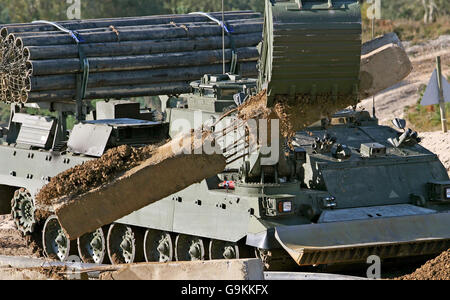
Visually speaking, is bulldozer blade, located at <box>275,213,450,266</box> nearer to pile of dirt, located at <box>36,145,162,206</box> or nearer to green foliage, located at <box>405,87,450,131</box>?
pile of dirt, located at <box>36,145,162,206</box>

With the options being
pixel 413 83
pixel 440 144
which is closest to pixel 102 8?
pixel 413 83

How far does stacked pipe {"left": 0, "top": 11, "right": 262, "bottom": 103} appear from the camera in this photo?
16688 millimetres

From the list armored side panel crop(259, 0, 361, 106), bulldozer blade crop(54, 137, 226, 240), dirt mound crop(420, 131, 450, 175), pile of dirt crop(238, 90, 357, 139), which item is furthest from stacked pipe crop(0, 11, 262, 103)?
armored side panel crop(259, 0, 361, 106)

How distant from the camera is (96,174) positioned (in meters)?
12.3

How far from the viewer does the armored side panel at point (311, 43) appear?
11555 mm

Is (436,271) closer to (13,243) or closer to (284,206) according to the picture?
(284,206)

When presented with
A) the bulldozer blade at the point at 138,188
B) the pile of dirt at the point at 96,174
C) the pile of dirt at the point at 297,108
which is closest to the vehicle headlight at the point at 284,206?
the pile of dirt at the point at 297,108

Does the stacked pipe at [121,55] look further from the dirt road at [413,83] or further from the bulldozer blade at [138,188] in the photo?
the dirt road at [413,83]

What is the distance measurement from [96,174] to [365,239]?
118 inches

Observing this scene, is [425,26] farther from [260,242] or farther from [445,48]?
[260,242]

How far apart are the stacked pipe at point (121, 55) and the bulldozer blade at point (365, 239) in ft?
18.7

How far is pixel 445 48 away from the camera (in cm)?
3150

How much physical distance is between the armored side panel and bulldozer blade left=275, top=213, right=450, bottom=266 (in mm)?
1661

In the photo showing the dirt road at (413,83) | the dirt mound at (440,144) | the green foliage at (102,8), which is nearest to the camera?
the dirt mound at (440,144)
